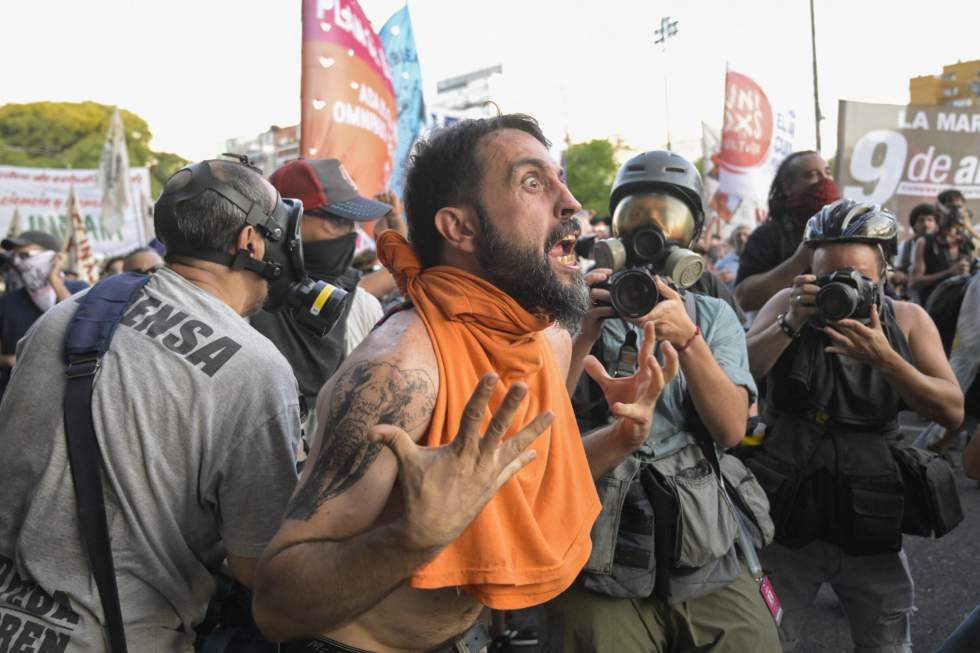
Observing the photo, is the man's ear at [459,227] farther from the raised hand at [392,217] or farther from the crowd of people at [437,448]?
the raised hand at [392,217]

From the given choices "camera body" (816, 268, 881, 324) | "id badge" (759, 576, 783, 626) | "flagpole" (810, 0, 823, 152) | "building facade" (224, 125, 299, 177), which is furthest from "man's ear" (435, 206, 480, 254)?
"building facade" (224, 125, 299, 177)

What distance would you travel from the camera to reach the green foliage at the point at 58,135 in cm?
6134

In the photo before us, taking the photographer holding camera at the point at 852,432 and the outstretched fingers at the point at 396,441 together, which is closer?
the outstretched fingers at the point at 396,441

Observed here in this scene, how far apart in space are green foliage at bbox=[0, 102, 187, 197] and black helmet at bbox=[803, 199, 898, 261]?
65.4m

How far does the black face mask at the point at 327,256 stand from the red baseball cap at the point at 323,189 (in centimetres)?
13

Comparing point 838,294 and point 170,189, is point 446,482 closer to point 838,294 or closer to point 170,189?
point 170,189

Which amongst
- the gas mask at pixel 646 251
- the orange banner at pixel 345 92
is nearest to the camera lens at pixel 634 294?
the gas mask at pixel 646 251

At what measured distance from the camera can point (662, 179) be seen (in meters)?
2.77

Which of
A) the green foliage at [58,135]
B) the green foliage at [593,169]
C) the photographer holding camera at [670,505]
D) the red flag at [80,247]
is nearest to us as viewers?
the photographer holding camera at [670,505]

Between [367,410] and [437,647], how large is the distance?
65cm

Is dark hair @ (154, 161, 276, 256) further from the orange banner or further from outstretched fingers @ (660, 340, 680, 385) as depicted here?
the orange banner

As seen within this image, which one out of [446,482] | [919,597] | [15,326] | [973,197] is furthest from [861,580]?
[973,197]

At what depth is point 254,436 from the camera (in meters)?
1.81

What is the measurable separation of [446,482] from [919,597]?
4.26m
